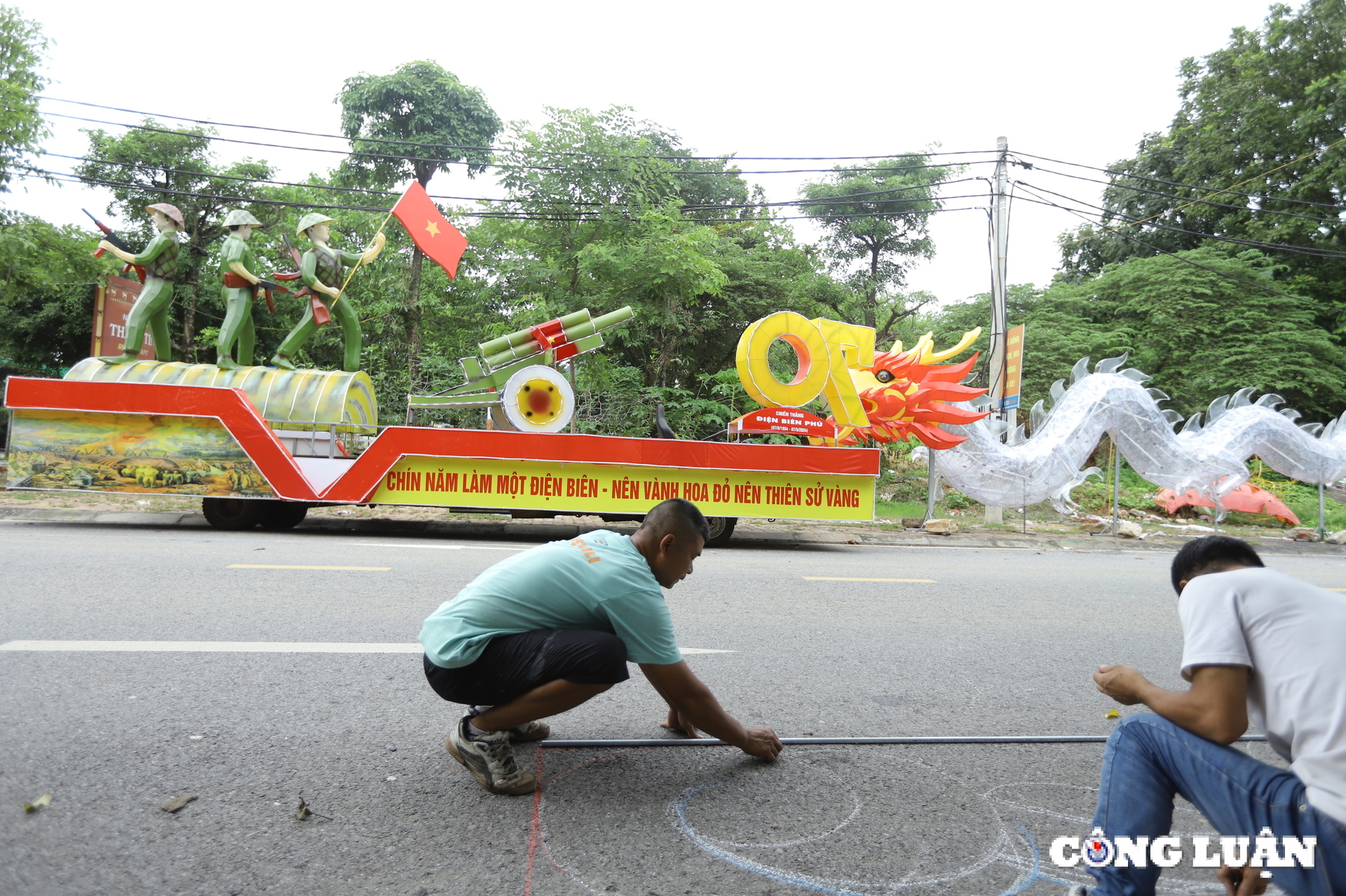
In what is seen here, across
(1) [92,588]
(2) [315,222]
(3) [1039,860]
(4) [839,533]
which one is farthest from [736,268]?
(3) [1039,860]

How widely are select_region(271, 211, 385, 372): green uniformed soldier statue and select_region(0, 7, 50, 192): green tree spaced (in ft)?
31.8

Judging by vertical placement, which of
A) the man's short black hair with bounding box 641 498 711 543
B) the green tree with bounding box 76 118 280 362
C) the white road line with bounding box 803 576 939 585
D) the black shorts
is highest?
the green tree with bounding box 76 118 280 362

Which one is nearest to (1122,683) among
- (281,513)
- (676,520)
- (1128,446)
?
(676,520)

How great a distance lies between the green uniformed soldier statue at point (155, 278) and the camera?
11.2 metres

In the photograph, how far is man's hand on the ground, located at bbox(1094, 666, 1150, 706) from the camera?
2305 millimetres

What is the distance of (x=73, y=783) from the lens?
2.97 m

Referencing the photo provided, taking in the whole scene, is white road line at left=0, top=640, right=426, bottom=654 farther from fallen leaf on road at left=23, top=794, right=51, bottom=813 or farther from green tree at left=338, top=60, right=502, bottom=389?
green tree at left=338, top=60, right=502, bottom=389

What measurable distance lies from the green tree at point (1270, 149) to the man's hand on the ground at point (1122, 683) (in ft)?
80.5

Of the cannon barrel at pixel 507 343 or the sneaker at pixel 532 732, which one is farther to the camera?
the cannon barrel at pixel 507 343

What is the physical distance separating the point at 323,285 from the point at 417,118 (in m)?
11.6

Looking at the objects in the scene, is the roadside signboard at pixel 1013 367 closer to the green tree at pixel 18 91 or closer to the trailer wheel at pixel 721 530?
the trailer wheel at pixel 721 530

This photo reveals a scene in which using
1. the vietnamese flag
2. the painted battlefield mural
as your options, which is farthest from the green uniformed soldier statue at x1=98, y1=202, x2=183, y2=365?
the vietnamese flag

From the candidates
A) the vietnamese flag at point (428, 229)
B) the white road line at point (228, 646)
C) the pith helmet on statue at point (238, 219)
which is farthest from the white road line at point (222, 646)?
the pith helmet on statue at point (238, 219)

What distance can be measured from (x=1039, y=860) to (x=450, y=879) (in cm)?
181
